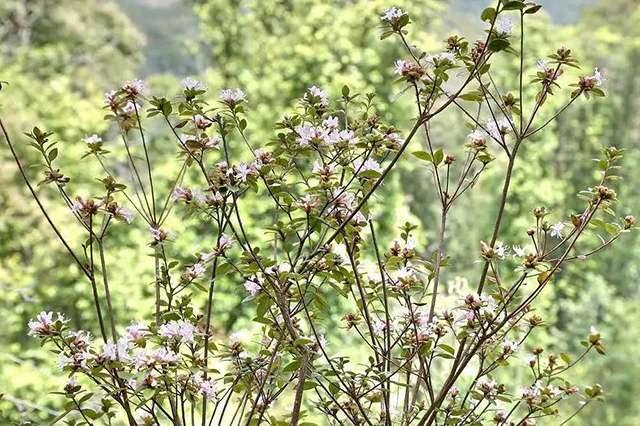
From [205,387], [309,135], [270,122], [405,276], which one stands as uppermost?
[270,122]

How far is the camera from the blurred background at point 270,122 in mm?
3709

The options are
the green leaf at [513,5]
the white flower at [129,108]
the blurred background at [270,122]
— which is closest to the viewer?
the green leaf at [513,5]

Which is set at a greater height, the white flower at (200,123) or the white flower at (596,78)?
the white flower at (200,123)

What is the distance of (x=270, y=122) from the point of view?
3998 millimetres

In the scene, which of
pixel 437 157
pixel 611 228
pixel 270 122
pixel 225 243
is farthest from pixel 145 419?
pixel 270 122

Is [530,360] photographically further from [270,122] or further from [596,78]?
[270,122]

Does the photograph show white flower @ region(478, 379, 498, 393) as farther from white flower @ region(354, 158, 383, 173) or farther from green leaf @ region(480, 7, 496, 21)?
green leaf @ region(480, 7, 496, 21)

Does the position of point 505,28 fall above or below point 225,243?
above

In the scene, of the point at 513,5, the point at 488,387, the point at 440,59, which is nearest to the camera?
the point at 513,5

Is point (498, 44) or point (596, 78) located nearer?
point (498, 44)

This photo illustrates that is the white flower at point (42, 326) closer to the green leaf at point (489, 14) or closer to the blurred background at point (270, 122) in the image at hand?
the green leaf at point (489, 14)

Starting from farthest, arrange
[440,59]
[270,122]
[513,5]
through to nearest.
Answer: [270,122] → [440,59] → [513,5]

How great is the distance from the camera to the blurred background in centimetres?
371

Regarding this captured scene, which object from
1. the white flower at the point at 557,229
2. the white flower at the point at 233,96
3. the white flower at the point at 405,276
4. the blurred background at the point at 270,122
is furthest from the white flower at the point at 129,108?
the blurred background at the point at 270,122
